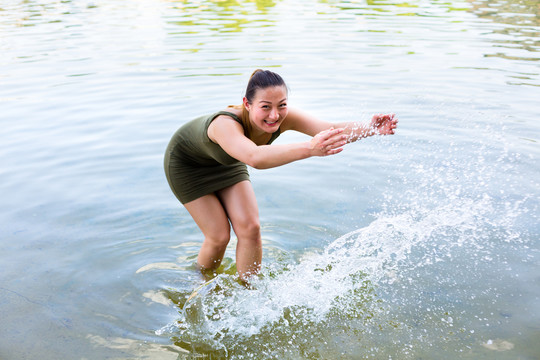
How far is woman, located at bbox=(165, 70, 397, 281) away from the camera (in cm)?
402

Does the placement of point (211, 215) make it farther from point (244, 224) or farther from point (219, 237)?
point (244, 224)

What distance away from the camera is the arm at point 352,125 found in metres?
4.22

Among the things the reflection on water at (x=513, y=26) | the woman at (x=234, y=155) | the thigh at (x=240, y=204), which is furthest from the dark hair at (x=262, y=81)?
the reflection on water at (x=513, y=26)

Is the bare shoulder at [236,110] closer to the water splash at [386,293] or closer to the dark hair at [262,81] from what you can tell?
the dark hair at [262,81]

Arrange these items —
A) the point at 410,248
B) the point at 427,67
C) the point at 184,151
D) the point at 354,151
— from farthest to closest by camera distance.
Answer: the point at 427,67 → the point at 354,151 → the point at 410,248 → the point at 184,151

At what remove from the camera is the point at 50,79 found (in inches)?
500

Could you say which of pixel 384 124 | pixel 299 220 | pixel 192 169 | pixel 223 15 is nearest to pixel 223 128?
pixel 192 169

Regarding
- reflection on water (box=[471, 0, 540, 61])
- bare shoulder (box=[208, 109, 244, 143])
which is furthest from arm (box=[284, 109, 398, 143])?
reflection on water (box=[471, 0, 540, 61])

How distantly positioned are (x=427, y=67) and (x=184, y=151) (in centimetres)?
904

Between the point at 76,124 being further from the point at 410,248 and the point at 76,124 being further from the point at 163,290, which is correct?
the point at 410,248

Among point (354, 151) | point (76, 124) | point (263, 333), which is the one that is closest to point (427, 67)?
point (354, 151)

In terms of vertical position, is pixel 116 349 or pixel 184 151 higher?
pixel 184 151

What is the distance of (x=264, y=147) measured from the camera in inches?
144

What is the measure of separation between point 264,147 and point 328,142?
1.67ft
